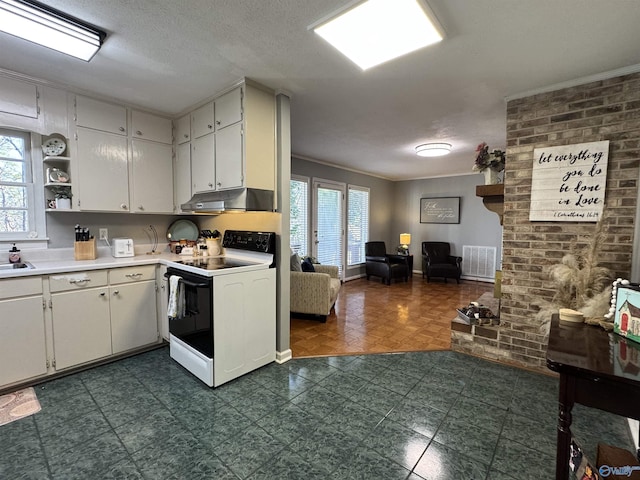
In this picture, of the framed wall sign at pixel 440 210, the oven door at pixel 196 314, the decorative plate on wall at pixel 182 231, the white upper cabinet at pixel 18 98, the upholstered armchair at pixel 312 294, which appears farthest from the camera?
the framed wall sign at pixel 440 210

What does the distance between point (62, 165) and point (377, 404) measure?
347cm

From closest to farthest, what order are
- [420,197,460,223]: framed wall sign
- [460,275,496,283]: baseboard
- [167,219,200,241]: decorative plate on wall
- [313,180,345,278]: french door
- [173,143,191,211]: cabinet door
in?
[173,143,191,211]: cabinet door → [167,219,200,241]: decorative plate on wall → [313,180,345,278]: french door → [460,275,496,283]: baseboard → [420,197,460,223]: framed wall sign

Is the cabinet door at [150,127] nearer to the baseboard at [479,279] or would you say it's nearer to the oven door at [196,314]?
the oven door at [196,314]

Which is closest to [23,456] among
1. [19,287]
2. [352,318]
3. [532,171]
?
[19,287]

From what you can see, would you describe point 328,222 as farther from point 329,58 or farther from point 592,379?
point 592,379

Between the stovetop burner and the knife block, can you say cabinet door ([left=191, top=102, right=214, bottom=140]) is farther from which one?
the knife block

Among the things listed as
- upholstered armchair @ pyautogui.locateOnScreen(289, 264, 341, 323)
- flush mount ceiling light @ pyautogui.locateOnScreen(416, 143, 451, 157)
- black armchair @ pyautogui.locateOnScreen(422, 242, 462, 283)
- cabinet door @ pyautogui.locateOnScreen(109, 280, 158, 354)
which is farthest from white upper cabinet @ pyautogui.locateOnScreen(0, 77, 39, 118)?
black armchair @ pyautogui.locateOnScreen(422, 242, 462, 283)

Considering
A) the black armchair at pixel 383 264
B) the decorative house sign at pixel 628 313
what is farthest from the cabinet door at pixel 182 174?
the black armchair at pixel 383 264

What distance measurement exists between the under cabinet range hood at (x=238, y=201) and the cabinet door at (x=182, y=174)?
502 mm

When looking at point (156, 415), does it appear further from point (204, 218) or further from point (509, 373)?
point (509, 373)

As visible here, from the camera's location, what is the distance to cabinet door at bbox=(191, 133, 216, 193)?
2791 mm

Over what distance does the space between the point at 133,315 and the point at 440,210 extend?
631 cm

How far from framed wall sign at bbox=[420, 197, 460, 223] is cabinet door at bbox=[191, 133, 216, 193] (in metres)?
5.59

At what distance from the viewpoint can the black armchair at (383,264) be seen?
615 cm
